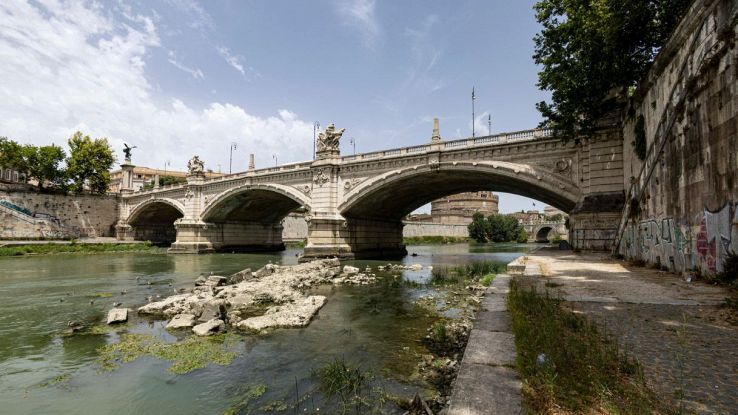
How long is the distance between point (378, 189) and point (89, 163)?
5311 cm

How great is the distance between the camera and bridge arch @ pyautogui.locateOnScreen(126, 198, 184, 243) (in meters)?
56.9

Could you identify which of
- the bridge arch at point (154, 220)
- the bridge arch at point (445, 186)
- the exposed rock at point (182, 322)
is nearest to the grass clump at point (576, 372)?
the exposed rock at point (182, 322)

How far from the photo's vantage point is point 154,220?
6456 centimetres

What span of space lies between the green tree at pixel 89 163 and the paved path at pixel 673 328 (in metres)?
69.2

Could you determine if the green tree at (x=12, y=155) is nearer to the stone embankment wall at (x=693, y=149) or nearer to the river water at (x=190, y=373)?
the river water at (x=190, y=373)

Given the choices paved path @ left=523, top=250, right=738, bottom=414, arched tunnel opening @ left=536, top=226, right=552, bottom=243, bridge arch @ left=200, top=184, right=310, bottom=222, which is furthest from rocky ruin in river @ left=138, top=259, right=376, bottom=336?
arched tunnel opening @ left=536, top=226, right=552, bottom=243

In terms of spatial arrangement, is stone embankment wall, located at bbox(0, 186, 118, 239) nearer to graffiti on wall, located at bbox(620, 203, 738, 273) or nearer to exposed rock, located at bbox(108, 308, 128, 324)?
exposed rock, located at bbox(108, 308, 128, 324)

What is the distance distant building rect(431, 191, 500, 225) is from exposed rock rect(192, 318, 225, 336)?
89.4 metres

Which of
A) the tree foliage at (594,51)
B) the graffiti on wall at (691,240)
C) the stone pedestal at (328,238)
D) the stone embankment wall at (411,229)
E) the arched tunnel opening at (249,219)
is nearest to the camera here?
the graffiti on wall at (691,240)

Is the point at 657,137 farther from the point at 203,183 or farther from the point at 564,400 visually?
the point at 203,183

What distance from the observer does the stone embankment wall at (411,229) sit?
220 feet

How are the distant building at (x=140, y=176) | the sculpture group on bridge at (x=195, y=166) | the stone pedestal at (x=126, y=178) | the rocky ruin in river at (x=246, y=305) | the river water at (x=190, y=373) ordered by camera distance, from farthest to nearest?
the distant building at (x=140, y=176), the stone pedestal at (x=126, y=178), the sculpture group on bridge at (x=195, y=166), the rocky ruin in river at (x=246, y=305), the river water at (x=190, y=373)

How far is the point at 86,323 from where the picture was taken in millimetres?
10516

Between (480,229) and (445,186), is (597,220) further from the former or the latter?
(480,229)
